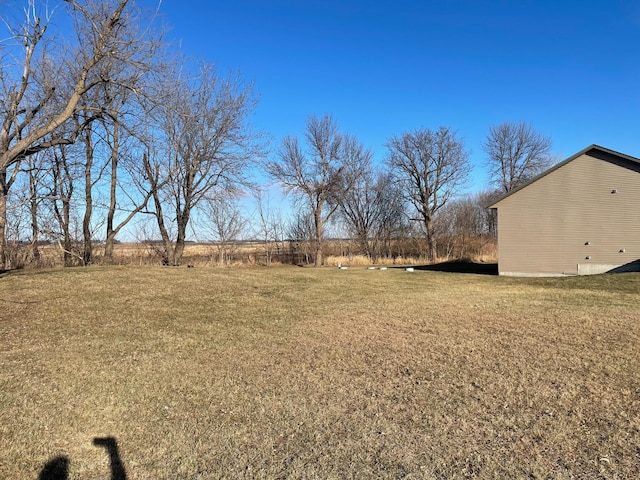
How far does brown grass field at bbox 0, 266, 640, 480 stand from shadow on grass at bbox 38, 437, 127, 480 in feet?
0.04

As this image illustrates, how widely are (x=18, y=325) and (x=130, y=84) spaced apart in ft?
15.4

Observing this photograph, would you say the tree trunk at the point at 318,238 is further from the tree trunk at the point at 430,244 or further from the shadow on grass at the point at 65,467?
the shadow on grass at the point at 65,467

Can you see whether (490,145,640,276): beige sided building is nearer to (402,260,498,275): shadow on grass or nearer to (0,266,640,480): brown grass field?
(402,260,498,275): shadow on grass

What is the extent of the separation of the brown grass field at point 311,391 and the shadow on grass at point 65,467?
13 mm

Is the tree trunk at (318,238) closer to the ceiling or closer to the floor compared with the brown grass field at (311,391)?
closer to the ceiling

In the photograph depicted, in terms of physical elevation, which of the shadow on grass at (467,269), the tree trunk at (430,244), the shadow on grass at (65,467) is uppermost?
the tree trunk at (430,244)

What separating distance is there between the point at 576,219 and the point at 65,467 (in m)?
Result: 19.4

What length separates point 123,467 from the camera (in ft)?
9.32

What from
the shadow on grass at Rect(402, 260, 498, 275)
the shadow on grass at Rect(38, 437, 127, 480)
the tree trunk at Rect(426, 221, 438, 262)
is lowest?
the shadow on grass at Rect(38, 437, 127, 480)

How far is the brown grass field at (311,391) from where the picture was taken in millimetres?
2908

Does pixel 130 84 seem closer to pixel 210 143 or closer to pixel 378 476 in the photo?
pixel 378 476

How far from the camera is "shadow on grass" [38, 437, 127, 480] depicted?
2713 mm

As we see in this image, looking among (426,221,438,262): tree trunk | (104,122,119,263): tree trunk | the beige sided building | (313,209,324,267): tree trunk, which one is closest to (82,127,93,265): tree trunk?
(104,122,119,263): tree trunk

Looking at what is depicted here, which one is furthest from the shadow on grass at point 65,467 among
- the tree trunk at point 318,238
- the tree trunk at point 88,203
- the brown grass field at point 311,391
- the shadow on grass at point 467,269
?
the tree trunk at point 318,238
